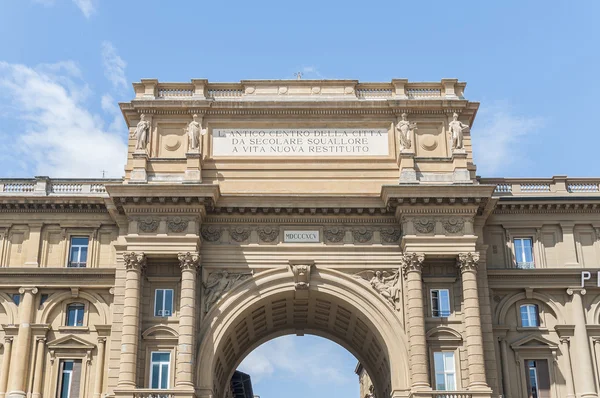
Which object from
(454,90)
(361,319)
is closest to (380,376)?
(361,319)

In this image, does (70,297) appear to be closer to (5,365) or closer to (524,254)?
(5,365)

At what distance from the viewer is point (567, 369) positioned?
128 feet

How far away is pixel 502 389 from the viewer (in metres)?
38.5

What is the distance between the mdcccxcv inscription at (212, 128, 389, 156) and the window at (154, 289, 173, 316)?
7122 millimetres

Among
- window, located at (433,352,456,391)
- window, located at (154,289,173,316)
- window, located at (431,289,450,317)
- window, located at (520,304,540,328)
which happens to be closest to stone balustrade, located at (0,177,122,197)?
window, located at (154,289,173,316)

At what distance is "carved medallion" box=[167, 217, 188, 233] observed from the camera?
3853 cm

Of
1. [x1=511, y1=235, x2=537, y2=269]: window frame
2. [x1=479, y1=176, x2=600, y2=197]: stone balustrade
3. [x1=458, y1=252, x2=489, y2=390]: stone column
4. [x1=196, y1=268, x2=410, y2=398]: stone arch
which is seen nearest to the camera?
[x1=458, y1=252, x2=489, y2=390]: stone column

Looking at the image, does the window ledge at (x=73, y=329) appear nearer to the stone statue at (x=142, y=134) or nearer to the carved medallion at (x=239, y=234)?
the carved medallion at (x=239, y=234)

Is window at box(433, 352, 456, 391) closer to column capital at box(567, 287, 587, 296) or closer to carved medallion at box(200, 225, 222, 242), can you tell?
column capital at box(567, 287, 587, 296)

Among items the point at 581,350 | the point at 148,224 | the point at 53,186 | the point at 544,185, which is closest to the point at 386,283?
the point at 581,350

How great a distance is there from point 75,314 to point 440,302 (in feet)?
56.2

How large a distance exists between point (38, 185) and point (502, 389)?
2417 centimetres

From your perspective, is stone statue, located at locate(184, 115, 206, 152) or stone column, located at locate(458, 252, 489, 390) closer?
stone column, located at locate(458, 252, 489, 390)

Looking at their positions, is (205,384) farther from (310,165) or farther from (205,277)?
(310,165)
